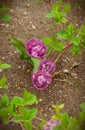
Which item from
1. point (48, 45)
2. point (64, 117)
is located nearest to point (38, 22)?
point (48, 45)

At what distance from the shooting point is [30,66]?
203cm

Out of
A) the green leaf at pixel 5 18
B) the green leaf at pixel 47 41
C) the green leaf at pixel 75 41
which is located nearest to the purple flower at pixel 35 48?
the green leaf at pixel 47 41

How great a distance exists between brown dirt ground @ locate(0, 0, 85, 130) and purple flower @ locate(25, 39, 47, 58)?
0.67 ft

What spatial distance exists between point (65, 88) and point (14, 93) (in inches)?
10.9

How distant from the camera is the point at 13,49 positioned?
6.97ft

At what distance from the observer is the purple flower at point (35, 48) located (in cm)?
181

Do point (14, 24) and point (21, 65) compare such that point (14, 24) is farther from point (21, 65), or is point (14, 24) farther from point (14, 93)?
point (14, 93)

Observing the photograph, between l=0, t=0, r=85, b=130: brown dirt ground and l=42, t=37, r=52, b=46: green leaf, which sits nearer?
l=42, t=37, r=52, b=46: green leaf

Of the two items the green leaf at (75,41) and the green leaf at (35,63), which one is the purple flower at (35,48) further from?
the green leaf at (75,41)

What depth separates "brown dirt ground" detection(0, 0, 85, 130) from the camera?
6.33 feet

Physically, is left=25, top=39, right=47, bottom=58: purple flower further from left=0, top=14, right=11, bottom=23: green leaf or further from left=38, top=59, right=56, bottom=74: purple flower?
left=0, top=14, right=11, bottom=23: green leaf

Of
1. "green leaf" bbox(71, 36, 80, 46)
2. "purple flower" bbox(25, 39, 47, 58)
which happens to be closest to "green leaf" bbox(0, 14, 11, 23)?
"purple flower" bbox(25, 39, 47, 58)

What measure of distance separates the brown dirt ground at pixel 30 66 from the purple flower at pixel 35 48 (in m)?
0.20

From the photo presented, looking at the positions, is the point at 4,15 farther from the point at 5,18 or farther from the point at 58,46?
the point at 58,46
